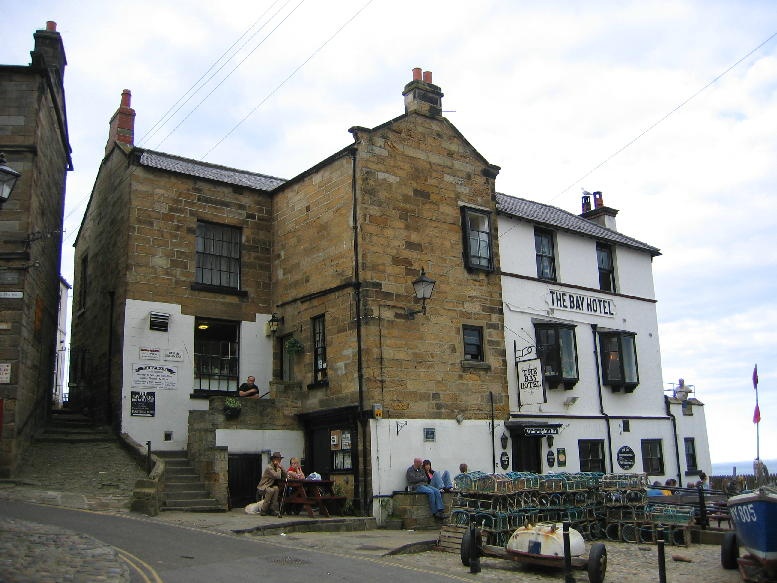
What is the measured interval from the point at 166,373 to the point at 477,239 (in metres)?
9.29

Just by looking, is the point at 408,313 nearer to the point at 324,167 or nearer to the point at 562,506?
the point at 324,167

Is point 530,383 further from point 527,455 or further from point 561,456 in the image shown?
point 561,456

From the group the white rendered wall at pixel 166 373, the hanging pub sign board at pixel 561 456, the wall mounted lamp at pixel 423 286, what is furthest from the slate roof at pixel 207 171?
the hanging pub sign board at pixel 561 456

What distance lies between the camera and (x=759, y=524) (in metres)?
11.0

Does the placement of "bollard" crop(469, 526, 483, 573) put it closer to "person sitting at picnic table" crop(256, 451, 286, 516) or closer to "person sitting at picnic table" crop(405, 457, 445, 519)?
"person sitting at picnic table" crop(405, 457, 445, 519)

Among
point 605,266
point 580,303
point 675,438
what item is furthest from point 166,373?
point 675,438

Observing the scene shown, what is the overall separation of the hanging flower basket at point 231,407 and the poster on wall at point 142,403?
2.40 metres

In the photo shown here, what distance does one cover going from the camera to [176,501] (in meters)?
16.2

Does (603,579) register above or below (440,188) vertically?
below

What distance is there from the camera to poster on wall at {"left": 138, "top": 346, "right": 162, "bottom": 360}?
Result: 19783mm

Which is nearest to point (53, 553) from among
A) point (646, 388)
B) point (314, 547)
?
point (314, 547)

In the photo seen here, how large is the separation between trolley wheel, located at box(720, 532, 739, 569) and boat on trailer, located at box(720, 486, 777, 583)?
1.32m

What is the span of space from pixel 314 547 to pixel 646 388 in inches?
611

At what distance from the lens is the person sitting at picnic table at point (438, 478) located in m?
17.9
